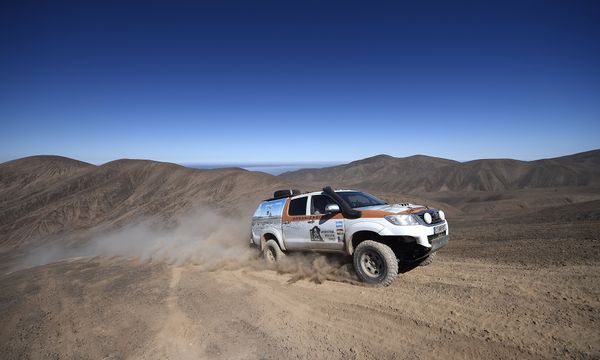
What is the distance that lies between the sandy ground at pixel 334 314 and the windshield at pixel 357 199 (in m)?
1.67

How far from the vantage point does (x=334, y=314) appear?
17.0ft

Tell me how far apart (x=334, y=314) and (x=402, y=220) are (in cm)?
221

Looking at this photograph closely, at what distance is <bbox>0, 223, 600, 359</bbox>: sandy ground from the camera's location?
13.3ft

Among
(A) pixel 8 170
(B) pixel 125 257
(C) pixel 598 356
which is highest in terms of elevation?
(A) pixel 8 170

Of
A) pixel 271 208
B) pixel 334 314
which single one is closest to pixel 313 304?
pixel 334 314

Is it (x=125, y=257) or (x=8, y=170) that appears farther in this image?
(x=8, y=170)

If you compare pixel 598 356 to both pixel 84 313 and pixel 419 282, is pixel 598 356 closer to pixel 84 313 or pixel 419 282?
pixel 419 282

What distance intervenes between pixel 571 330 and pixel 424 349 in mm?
1866

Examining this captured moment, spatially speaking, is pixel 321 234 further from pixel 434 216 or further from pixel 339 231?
pixel 434 216

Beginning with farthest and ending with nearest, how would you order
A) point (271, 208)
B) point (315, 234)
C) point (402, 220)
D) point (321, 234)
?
1. point (271, 208)
2. point (315, 234)
3. point (321, 234)
4. point (402, 220)

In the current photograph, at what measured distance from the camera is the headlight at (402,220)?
599 centimetres

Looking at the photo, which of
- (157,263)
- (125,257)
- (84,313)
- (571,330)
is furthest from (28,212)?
(571,330)

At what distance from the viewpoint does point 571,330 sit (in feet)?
12.8

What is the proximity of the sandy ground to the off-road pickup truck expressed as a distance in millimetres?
546
